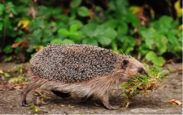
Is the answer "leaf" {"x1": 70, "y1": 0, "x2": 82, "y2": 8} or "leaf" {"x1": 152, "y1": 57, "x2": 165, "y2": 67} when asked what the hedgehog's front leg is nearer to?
"leaf" {"x1": 152, "y1": 57, "x2": 165, "y2": 67}

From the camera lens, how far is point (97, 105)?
5008 millimetres

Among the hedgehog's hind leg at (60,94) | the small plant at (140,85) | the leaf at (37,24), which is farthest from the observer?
the leaf at (37,24)

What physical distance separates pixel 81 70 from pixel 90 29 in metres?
3.31

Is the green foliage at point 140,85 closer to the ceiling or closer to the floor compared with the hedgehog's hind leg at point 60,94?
closer to the ceiling

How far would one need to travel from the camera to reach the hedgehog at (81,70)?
4.65 m

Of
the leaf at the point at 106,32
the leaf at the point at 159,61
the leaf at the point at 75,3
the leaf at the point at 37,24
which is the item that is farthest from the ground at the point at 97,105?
the leaf at the point at 75,3

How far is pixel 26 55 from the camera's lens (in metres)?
7.84

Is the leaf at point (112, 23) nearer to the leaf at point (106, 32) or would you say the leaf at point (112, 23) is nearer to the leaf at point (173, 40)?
the leaf at point (106, 32)

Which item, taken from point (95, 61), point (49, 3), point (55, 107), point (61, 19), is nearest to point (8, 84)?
point (55, 107)

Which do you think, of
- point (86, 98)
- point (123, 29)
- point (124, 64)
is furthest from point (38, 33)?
point (124, 64)

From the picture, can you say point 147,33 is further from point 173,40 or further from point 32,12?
point 32,12

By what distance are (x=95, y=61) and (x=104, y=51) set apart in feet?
1.06

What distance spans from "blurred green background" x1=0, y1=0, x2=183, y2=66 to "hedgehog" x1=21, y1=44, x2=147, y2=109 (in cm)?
207

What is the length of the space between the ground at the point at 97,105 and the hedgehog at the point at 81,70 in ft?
0.78
